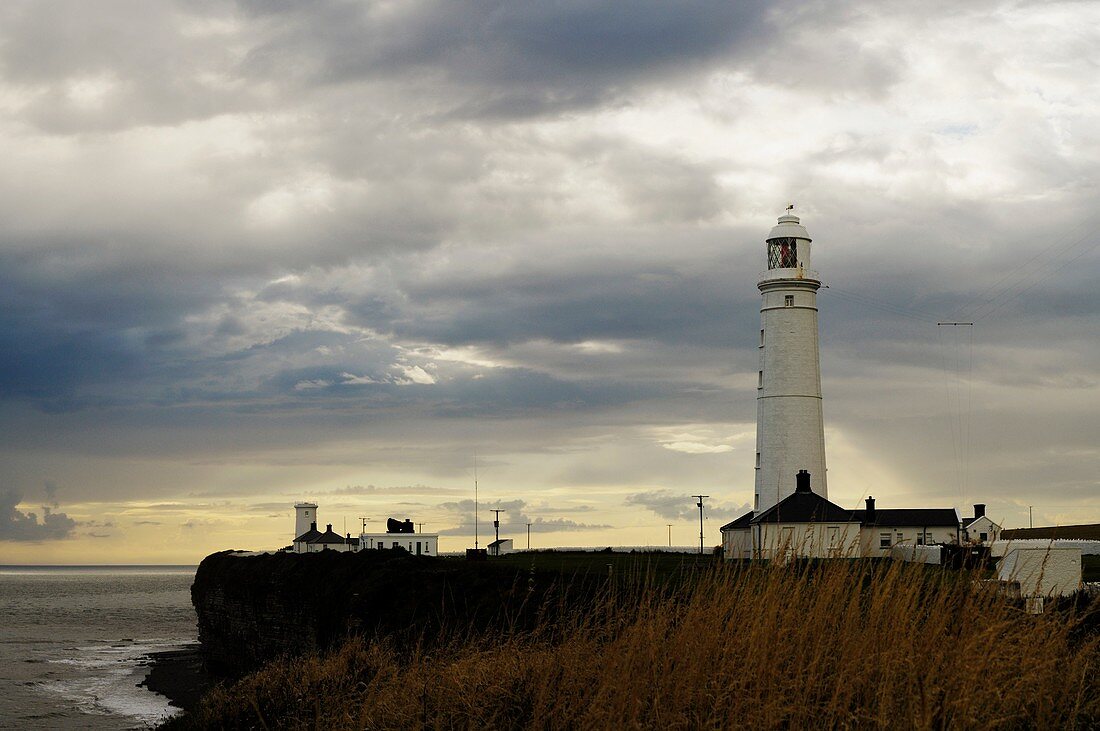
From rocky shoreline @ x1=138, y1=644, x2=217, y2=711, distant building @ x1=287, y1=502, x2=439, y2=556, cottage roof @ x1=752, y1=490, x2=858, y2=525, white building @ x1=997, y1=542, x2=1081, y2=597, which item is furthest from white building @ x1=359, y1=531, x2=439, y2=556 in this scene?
white building @ x1=997, y1=542, x2=1081, y2=597

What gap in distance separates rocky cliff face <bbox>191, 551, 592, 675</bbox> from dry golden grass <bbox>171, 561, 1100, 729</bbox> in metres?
5.49

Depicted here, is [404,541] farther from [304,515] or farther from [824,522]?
[824,522]

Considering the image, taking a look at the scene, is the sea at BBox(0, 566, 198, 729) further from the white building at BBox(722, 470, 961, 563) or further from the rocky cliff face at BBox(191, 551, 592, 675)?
the white building at BBox(722, 470, 961, 563)

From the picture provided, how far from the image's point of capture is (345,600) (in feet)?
98.9

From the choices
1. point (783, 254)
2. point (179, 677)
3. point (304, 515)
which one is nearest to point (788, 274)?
point (783, 254)

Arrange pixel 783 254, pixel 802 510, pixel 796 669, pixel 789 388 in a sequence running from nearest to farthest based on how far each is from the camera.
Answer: pixel 796 669 < pixel 802 510 < pixel 789 388 < pixel 783 254

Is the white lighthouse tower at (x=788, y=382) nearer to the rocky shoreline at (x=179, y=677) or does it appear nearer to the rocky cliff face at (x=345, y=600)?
the rocky cliff face at (x=345, y=600)

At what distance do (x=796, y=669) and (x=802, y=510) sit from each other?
39590 millimetres

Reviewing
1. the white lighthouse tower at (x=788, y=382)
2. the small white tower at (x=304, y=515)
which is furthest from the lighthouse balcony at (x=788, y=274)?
the small white tower at (x=304, y=515)

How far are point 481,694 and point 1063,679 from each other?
483 cm

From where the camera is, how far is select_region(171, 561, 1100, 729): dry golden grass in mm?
7758

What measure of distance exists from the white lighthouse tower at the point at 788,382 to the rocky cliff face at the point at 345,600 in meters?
17.9

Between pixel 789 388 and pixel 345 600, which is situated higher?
pixel 789 388

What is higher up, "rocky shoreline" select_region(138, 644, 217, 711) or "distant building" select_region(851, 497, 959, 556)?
"distant building" select_region(851, 497, 959, 556)
